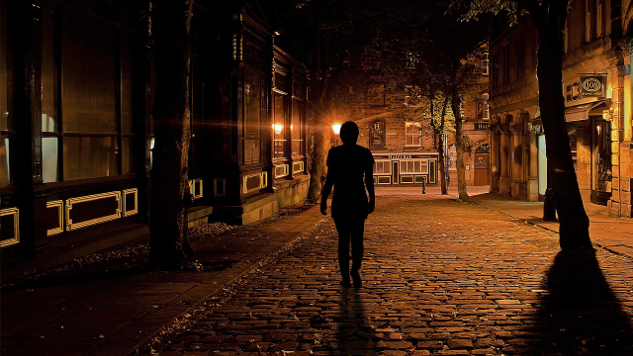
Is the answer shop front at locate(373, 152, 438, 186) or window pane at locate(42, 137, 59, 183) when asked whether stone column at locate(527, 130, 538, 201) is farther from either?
shop front at locate(373, 152, 438, 186)

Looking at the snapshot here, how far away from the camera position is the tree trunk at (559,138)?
1140 centimetres

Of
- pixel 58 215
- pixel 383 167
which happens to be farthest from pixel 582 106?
pixel 383 167

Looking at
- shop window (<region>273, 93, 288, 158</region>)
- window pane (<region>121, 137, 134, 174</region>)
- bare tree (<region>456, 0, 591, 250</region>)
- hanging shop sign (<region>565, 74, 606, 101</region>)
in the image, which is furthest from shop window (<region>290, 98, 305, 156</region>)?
bare tree (<region>456, 0, 591, 250</region>)

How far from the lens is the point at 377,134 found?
5088cm

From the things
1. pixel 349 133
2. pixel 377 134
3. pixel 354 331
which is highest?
pixel 377 134

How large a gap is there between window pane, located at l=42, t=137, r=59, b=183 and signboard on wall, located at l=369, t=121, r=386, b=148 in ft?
137

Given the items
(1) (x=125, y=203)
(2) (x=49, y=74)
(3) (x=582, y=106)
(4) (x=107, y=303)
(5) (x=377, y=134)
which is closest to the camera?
(4) (x=107, y=303)

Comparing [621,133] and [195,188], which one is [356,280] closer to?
[195,188]

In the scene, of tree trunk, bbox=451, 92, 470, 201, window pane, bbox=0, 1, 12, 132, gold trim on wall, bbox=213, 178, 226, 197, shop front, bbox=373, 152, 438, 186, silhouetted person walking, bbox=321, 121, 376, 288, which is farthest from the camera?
shop front, bbox=373, 152, 438, 186

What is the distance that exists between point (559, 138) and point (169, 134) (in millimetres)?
6871

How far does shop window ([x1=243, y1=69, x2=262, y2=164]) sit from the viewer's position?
1764 centimetres

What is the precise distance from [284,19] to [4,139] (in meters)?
18.5

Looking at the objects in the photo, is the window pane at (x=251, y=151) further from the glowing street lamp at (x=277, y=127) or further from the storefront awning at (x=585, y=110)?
the storefront awning at (x=585, y=110)

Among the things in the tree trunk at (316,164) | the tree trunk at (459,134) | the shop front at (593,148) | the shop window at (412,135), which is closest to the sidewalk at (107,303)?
the shop front at (593,148)
